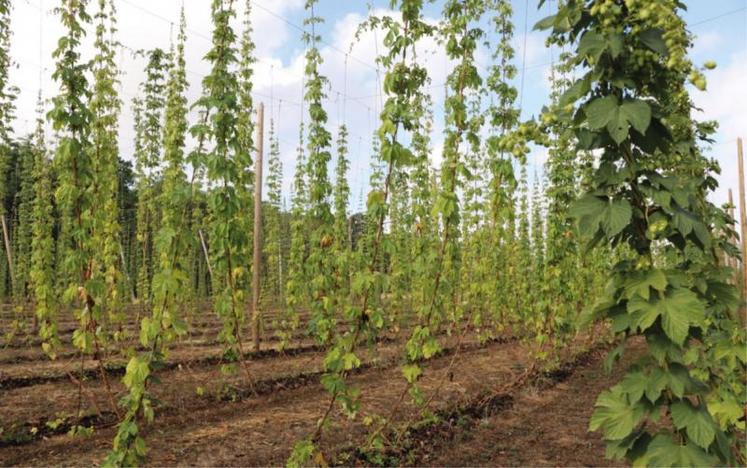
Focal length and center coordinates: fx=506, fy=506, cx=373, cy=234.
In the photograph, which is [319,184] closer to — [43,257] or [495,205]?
[495,205]

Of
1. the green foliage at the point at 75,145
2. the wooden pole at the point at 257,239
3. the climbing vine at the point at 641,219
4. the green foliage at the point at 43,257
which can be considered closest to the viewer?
the climbing vine at the point at 641,219

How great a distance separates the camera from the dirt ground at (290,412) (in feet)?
15.7

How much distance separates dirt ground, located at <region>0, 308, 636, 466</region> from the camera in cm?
478

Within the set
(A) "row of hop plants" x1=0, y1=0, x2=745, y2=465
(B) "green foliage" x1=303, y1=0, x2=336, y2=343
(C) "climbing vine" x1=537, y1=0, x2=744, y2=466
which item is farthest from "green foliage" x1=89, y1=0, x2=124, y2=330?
(C) "climbing vine" x1=537, y1=0, x2=744, y2=466

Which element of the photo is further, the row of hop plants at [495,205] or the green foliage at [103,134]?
the green foliage at [103,134]

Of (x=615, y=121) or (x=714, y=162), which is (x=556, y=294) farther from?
(x=615, y=121)

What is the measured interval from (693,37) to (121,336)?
739 centimetres

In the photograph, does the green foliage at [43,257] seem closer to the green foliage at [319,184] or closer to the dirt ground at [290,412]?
the dirt ground at [290,412]

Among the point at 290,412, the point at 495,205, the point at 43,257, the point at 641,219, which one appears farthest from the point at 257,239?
the point at 641,219

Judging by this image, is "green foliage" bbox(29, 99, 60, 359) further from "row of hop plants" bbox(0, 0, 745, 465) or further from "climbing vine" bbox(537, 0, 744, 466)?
"climbing vine" bbox(537, 0, 744, 466)

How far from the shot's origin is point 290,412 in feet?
20.1

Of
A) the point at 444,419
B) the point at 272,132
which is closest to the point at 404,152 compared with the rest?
the point at 444,419

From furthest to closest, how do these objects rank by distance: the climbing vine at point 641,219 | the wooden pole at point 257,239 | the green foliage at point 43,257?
the wooden pole at point 257,239, the green foliage at point 43,257, the climbing vine at point 641,219

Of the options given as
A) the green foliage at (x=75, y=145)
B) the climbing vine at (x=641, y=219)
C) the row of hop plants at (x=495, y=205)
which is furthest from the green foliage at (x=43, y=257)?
the climbing vine at (x=641, y=219)
